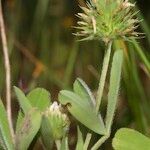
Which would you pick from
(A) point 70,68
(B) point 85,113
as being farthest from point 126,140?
(A) point 70,68

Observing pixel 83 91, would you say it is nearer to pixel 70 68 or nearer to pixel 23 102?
pixel 23 102

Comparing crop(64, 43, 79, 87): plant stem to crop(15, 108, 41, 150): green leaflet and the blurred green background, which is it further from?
crop(15, 108, 41, 150): green leaflet

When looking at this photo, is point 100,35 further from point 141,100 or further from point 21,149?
point 141,100

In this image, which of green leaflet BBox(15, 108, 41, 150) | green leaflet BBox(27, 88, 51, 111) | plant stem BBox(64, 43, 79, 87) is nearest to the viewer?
green leaflet BBox(15, 108, 41, 150)

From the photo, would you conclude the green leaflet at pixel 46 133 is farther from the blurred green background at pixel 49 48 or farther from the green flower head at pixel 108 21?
the blurred green background at pixel 49 48

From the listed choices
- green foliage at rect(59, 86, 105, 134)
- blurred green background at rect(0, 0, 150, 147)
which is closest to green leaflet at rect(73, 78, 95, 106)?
green foliage at rect(59, 86, 105, 134)

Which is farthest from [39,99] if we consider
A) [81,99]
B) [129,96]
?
[129,96]
